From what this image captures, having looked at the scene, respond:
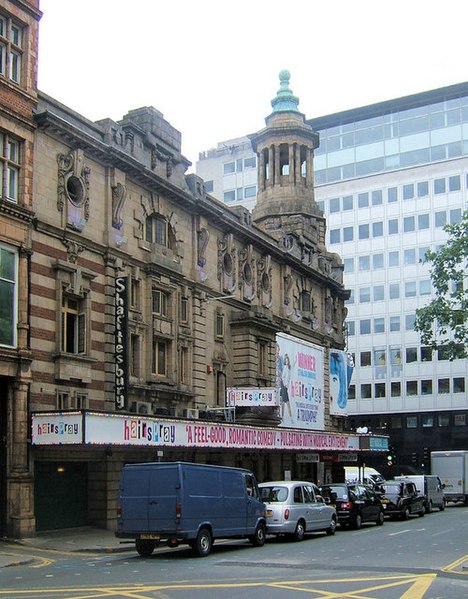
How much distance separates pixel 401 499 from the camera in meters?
39.3

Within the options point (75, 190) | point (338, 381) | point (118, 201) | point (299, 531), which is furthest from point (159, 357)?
point (338, 381)

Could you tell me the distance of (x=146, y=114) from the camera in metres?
37.3

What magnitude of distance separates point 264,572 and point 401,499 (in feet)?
68.5

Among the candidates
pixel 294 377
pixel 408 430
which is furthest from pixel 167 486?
pixel 408 430

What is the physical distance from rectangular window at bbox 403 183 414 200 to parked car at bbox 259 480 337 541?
193 feet

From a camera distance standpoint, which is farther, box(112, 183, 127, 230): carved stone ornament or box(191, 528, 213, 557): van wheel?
box(112, 183, 127, 230): carved stone ornament

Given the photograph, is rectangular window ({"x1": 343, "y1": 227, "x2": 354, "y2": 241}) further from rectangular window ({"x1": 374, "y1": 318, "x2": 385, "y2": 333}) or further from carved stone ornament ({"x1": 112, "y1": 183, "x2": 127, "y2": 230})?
carved stone ornament ({"x1": 112, "y1": 183, "x2": 127, "y2": 230})

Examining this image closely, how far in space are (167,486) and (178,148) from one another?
63.1ft

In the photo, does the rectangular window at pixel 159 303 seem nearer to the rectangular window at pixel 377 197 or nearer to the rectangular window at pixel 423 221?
the rectangular window at pixel 423 221

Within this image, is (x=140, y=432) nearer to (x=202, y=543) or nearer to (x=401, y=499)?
(x=202, y=543)

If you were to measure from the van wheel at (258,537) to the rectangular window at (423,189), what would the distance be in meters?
62.2

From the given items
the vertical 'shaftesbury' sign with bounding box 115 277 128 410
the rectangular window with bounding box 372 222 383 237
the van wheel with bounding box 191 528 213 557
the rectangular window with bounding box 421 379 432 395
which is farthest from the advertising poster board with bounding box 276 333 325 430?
the rectangular window with bounding box 372 222 383 237

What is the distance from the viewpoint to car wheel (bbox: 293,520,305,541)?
92.8 feet

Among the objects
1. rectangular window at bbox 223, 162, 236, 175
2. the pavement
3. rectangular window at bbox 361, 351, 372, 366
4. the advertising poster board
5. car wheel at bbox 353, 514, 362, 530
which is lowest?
car wheel at bbox 353, 514, 362, 530
